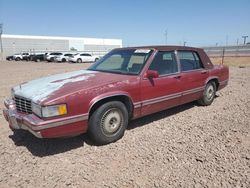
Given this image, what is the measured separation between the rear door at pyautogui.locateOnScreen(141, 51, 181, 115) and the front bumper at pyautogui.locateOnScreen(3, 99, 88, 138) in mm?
1325

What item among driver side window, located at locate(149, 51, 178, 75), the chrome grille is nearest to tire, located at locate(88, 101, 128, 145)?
the chrome grille

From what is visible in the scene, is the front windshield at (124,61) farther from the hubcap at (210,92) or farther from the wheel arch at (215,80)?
the hubcap at (210,92)

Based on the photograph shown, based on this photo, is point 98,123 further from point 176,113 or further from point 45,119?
point 176,113

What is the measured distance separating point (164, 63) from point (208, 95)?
6.68 ft

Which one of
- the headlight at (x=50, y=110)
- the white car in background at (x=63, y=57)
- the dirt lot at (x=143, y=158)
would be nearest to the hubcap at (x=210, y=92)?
the dirt lot at (x=143, y=158)

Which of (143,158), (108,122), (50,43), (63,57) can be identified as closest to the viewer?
(143,158)

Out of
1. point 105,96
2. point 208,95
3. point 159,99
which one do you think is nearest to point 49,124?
point 105,96

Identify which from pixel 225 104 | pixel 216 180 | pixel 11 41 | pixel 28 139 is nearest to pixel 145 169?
pixel 216 180

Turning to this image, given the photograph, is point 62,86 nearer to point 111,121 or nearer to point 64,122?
point 64,122

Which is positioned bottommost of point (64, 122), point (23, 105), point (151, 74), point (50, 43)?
point (64, 122)

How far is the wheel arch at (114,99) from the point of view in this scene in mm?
3637

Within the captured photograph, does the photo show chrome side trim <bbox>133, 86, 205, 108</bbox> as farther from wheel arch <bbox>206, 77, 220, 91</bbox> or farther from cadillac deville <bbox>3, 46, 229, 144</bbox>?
wheel arch <bbox>206, 77, 220, 91</bbox>

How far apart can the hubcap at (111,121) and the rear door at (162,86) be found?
0.57m

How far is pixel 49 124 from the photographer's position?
3.24 m
